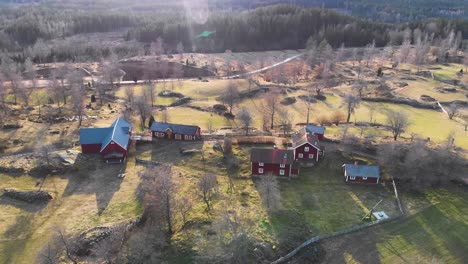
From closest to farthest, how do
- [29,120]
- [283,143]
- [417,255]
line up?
[417,255] → [283,143] → [29,120]

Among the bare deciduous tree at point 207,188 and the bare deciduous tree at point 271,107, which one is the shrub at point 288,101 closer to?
the bare deciduous tree at point 271,107

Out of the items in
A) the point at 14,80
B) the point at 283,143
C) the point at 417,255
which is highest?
the point at 14,80

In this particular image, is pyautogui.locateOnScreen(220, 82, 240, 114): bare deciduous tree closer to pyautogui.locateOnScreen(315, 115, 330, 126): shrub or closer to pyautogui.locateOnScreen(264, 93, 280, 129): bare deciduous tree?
pyautogui.locateOnScreen(264, 93, 280, 129): bare deciduous tree

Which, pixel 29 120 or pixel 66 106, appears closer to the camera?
pixel 29 120

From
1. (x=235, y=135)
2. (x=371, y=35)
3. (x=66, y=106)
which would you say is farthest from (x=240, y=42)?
(x=235, y=135)

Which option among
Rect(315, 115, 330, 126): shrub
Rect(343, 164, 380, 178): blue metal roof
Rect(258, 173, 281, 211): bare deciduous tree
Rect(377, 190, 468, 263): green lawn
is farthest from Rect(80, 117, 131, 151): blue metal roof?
Rect(377, 190, 468, 263): green lawn

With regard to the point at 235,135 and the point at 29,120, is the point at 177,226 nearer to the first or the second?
the point at 235,135

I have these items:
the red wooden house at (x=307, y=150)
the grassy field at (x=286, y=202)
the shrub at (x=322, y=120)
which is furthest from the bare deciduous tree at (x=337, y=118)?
the grassy field at (x=286, y=202)

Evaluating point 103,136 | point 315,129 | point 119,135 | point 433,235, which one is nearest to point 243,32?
point 315,129

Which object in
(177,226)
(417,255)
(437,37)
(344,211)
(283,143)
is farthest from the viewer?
(437,37)
